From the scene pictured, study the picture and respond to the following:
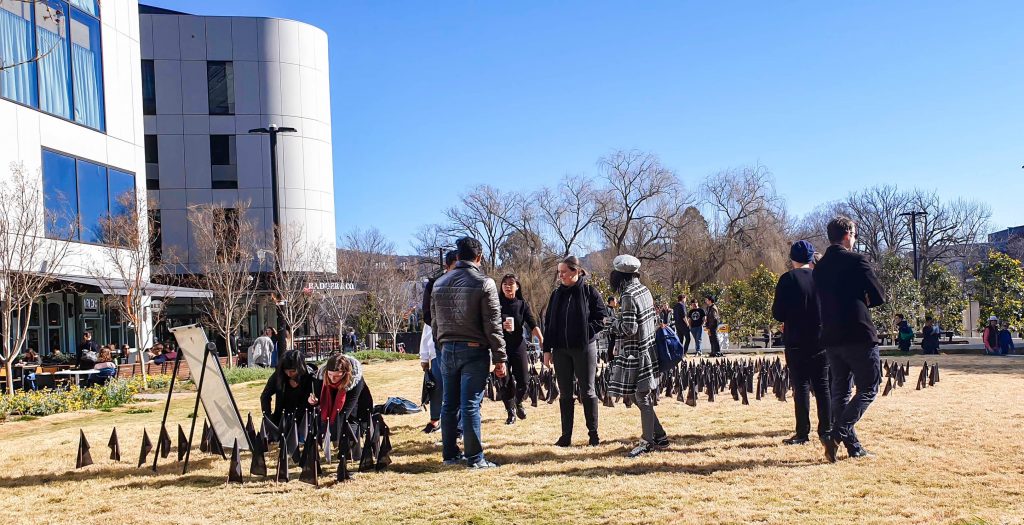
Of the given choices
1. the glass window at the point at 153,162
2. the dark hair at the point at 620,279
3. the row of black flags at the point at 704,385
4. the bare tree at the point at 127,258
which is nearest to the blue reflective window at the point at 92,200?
the bare tree at the point at 127,258

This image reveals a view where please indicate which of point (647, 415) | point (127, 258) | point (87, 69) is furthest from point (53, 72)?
point (647, 415)

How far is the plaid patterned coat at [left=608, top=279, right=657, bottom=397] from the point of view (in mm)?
7062

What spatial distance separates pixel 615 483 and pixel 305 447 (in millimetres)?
2297

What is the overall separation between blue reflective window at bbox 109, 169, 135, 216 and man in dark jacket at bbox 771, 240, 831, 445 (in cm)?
2007

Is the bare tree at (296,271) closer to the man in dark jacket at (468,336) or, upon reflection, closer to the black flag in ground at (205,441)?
the black flag in ground at (205,441)

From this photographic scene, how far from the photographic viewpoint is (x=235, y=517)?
5.60 meters

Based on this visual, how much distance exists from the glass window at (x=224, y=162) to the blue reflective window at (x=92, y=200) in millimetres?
14787

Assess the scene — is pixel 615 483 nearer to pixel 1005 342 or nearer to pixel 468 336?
pixel 468 336

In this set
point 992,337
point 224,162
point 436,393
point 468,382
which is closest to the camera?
point 468,382

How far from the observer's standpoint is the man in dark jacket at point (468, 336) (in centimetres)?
677

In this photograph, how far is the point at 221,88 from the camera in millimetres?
38969

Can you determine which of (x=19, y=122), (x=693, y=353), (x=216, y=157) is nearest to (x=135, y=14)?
(x=19, y=122)

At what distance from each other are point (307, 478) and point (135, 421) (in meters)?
6.43

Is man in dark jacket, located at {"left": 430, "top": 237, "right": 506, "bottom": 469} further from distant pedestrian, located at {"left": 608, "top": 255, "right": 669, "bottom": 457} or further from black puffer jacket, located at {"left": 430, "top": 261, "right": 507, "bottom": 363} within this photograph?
distant pedestrian, located at {"left": 608, "top": 255, "right": 669, "bottom": 457}
